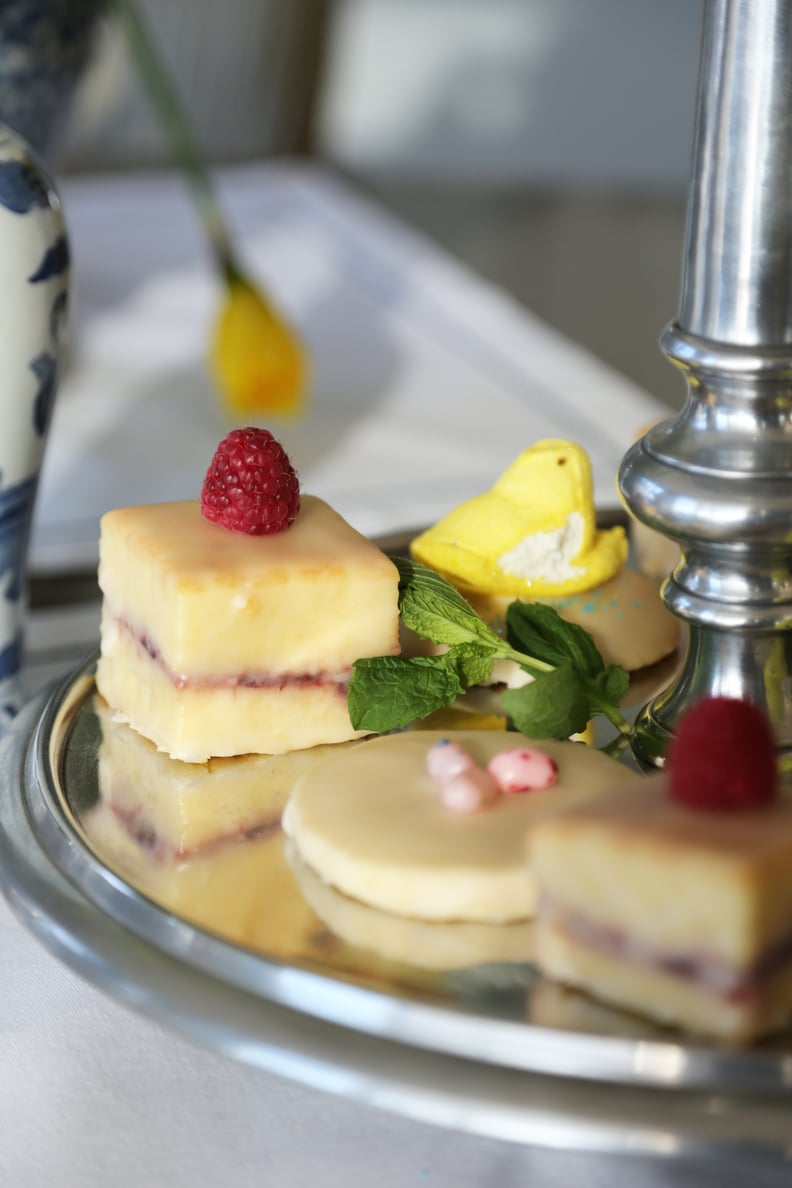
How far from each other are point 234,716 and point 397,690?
7 centimetres

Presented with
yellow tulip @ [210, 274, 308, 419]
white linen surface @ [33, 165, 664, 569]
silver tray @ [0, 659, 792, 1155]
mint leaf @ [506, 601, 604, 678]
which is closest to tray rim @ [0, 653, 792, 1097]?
silver tray @ [0, 659, 792, 1155]

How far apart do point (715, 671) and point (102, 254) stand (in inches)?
53.5

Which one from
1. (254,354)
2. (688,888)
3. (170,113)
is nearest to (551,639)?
(688,888)

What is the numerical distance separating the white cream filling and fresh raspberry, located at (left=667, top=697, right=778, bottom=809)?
244 millimetres

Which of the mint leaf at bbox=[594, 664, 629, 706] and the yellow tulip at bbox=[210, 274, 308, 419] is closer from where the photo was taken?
the mint leaf at bbox=[594, 664, 629, 706]

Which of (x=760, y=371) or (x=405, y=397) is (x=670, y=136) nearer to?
(x=405, y=397)

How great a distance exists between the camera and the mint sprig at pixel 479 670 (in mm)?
607

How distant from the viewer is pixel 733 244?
0.54 m

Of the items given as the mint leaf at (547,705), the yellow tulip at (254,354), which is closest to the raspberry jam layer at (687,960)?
the mint leaf at (547,705)

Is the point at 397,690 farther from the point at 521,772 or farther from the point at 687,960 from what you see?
the point at 687,960

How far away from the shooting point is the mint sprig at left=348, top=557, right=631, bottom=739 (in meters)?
0.61

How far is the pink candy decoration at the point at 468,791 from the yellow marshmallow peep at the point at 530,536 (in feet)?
0.57

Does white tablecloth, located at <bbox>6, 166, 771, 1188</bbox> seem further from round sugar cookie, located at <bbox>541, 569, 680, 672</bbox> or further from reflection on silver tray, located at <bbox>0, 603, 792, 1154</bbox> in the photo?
round sugar cookie, located at <bbox>541, 569, 680, 672</bbox>

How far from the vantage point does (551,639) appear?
0.67m
